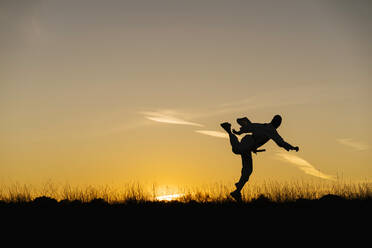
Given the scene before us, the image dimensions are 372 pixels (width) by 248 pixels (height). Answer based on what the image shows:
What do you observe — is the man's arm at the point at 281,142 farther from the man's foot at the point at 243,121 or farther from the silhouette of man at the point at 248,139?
the man's foot at the point at 243,121

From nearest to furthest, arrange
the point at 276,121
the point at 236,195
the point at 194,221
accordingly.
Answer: the point at 194,221 < the point at 276,121 < the point at 236,195

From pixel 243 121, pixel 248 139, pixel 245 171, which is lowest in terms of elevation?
pixel 245 171

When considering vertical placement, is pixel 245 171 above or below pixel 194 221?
above

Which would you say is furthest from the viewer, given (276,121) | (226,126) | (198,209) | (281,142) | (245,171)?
(226,126)

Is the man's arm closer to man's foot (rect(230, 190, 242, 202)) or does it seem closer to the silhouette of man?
the silhouette of man

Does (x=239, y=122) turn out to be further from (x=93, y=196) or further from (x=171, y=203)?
(x=93, y=196)

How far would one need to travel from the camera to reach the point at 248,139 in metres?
13.2

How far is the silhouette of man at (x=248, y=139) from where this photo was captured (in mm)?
12828

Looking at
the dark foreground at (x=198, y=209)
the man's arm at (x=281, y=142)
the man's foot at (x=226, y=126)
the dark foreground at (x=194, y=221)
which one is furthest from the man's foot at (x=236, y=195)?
the man's arm at (x=281, y=142)

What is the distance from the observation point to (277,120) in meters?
13.0

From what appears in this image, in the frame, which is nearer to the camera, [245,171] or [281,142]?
[281,142]

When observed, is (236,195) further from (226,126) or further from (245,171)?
(226,126)

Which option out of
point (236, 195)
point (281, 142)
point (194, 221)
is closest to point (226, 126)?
point (281, 142)

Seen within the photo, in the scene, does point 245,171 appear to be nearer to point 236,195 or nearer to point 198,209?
point 236,195
